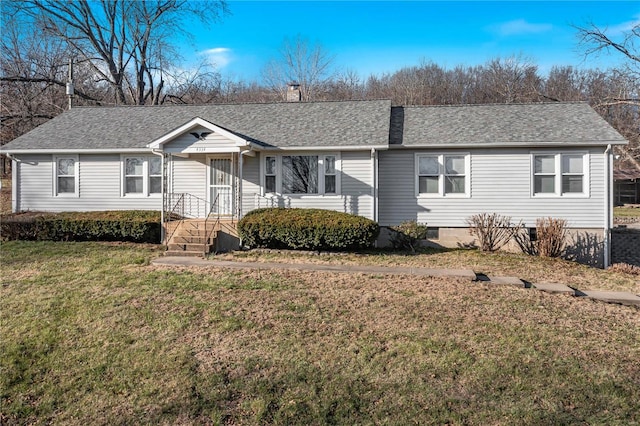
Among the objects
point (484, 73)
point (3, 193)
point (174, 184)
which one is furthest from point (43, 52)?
point (484, 73)

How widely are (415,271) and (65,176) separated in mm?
11992

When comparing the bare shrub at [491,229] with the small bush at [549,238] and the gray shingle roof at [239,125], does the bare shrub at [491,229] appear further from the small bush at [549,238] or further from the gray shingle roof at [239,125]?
the gray shingle roof at [239,125]

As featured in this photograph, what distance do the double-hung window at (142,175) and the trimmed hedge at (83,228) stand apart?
5.46 ft

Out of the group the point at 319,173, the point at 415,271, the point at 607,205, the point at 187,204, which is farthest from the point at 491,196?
the point at 187,204

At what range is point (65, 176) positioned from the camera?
13992mm

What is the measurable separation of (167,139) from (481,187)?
9.19 m

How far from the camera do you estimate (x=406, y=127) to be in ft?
44.9

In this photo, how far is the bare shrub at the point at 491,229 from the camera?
11984 mm

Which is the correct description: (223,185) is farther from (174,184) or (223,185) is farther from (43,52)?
(43,52)

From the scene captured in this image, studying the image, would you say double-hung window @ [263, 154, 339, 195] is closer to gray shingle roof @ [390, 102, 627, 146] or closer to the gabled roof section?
the gabled roof section

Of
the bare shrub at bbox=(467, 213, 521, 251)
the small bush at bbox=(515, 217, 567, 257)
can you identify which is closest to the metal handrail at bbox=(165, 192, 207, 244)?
the bare shrub at bbox=(467, 213, 521, 251)

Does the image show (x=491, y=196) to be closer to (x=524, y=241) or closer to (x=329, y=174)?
(x=524, y=241)

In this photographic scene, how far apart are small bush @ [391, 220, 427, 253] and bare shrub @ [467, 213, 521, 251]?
148cm

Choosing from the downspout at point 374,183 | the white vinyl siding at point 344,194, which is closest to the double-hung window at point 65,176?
the white vinyl siding at point 344,194
